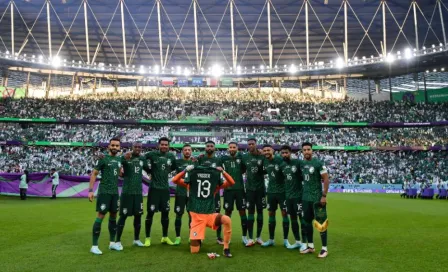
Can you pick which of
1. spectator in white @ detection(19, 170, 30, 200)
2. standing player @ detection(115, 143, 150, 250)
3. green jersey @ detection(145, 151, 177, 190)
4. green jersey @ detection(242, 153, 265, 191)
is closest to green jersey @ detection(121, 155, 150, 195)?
standing player @ detection(115, 143, 150, 250)

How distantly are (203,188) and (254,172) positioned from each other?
6.23 feet

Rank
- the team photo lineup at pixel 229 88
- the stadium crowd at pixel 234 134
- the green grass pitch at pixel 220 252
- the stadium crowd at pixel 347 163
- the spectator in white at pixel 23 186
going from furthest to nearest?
A: the stadium crowd at pixel 234 134
the team photo lineup at pixel 229 88
the stadium crowd at pixel 347 163
the spectator in white at pixel 23 186
the green grass pitch at pixel 220 252

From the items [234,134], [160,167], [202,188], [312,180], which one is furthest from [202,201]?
[234,134]

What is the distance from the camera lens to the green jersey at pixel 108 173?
8.07 m

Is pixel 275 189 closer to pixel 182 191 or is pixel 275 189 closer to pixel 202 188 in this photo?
pixel 202 188

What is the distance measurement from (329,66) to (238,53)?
47.4 feet

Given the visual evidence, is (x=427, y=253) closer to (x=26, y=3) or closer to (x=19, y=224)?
(x=19, y=224)

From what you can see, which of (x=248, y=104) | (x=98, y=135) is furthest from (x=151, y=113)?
(x=248, y=104)

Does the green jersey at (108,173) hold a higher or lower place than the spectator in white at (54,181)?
higher

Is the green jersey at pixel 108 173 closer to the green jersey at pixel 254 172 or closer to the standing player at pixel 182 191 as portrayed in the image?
the standing player at pixel 182 191

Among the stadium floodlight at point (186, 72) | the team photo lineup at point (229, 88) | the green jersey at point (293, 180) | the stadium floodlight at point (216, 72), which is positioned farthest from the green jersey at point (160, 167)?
the stadium floodlight at point (186, 72)

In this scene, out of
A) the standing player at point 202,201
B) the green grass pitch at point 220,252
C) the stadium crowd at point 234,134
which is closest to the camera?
the green grass pitch at point 220,252

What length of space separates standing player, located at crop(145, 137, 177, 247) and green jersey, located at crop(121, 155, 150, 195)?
12.8 inches

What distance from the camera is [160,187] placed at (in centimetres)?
891
